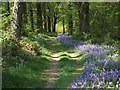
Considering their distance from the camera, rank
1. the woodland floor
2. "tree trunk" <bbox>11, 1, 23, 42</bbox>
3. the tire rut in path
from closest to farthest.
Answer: the woodland floor
the tire rut in path
"tree trunk" <bbox>11, 1, 23, 42</bbox>

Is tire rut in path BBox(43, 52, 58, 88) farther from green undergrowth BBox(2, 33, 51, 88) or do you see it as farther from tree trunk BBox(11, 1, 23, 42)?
tree trunk BBox(11, 1, 23, 42)

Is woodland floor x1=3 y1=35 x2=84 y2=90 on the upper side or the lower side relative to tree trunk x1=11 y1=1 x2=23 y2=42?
lower

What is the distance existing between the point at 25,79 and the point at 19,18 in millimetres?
7640

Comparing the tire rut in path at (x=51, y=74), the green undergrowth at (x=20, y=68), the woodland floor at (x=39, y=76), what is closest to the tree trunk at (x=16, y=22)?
the green undergrowth at (x=20, y=68)

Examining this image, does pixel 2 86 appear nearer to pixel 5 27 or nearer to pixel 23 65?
pixel 23 65

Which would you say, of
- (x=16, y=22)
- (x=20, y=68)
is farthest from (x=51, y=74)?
(x=16, y=22)

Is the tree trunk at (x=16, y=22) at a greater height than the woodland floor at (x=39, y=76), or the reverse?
the tree trunk at (x=16, y=22)

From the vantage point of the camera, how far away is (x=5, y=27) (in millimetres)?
22984

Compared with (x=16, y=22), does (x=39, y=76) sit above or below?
below

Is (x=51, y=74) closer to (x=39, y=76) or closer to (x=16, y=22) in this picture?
(x=39, y=76)

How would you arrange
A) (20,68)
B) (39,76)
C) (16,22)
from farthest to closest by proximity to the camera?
(16,22), (20,68), (39,76)

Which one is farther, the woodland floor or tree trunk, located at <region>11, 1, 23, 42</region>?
tree trunk, located at <region>11, 1, 23, 42</region>

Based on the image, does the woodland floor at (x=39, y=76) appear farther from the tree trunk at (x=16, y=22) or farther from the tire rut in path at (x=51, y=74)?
the tree trunk at (x=16, y=22)

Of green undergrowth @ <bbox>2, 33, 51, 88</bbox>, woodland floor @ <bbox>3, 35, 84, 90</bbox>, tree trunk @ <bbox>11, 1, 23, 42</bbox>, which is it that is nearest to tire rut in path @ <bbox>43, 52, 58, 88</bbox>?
woodland floor @ <bbox>3, 35, 84, 90</bbox>
